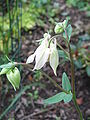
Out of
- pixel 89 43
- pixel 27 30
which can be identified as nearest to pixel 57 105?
pixel 89 43

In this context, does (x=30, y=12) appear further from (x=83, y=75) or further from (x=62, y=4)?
(x=83, y=75)

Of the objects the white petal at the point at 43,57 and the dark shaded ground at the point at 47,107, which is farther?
the dark shaded ground at the point at 47,107

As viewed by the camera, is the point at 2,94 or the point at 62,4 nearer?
the point at 2,94

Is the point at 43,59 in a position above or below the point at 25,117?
above

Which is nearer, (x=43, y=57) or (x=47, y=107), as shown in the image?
(x=43, y=57)

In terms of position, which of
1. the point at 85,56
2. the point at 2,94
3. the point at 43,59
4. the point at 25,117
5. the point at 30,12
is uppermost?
the point at 30,12

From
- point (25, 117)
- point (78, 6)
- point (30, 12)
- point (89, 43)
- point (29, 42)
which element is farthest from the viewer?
point (78, 6)

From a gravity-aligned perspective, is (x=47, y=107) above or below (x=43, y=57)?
below

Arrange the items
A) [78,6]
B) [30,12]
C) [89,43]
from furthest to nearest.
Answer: [78,6] → [30,12] → [89,43]

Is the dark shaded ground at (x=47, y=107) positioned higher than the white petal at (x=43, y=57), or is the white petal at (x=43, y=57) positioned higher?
the white petal at (x=43, y=57)

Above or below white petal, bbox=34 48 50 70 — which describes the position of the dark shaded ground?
below

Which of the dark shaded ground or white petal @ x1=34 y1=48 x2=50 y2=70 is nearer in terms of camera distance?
white petal @ x1=34 y1=48 x2=50 y2=70
